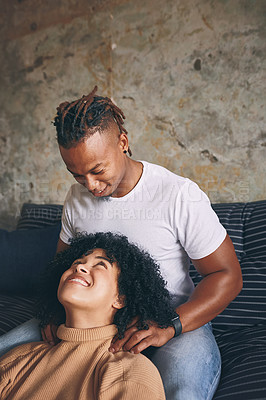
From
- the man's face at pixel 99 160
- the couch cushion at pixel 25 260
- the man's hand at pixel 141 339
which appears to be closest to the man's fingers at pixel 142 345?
the man's hand at pixel 141 339

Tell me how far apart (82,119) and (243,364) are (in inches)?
43.0

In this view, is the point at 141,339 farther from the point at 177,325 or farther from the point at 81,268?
the point at 81,268

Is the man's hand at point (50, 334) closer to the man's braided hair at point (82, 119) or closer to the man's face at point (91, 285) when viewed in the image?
the man's face at point (91, 285)

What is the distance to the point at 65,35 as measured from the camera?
2803mm

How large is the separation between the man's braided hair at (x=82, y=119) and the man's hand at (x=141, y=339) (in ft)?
2.29

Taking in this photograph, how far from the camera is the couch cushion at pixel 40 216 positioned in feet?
8.06

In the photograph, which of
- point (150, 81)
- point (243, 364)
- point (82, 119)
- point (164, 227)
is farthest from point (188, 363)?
point (150, 81)

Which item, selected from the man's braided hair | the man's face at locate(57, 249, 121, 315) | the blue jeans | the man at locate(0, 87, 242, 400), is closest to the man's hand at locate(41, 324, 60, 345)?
the man at locate(0, 87, 242, 400)

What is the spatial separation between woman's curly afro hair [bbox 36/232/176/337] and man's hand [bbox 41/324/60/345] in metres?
0.03

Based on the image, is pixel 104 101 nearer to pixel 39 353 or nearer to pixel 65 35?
pixel 39 353

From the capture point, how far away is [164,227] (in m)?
1.44

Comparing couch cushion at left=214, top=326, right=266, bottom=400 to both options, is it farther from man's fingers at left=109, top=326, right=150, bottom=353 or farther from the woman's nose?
the woman's nose

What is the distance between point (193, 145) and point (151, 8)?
38.4 inches

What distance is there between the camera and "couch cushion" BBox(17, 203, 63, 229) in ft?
8.06
